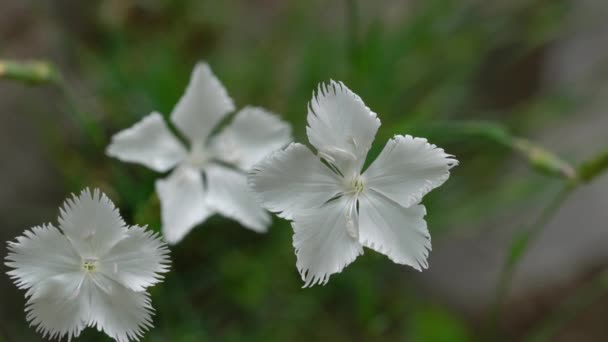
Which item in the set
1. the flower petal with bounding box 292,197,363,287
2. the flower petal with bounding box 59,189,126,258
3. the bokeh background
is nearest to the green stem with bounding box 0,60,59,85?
the bokeh background

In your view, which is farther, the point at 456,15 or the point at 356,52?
the point at 456,15

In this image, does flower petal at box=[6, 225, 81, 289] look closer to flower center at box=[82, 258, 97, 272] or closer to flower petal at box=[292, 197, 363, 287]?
flower center at box=[82, 258, 97, 272]

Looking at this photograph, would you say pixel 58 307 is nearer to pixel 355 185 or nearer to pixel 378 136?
pixel 355 185

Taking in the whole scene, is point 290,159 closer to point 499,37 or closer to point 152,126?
point 152,126

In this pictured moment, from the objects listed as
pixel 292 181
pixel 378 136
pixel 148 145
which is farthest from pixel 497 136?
pixel 148 145

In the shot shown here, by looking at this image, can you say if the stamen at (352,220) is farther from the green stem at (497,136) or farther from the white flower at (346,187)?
the green stem at (497,136)

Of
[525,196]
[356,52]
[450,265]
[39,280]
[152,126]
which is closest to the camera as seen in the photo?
[39,280]

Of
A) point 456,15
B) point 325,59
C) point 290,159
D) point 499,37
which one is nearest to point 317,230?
point 290,159
